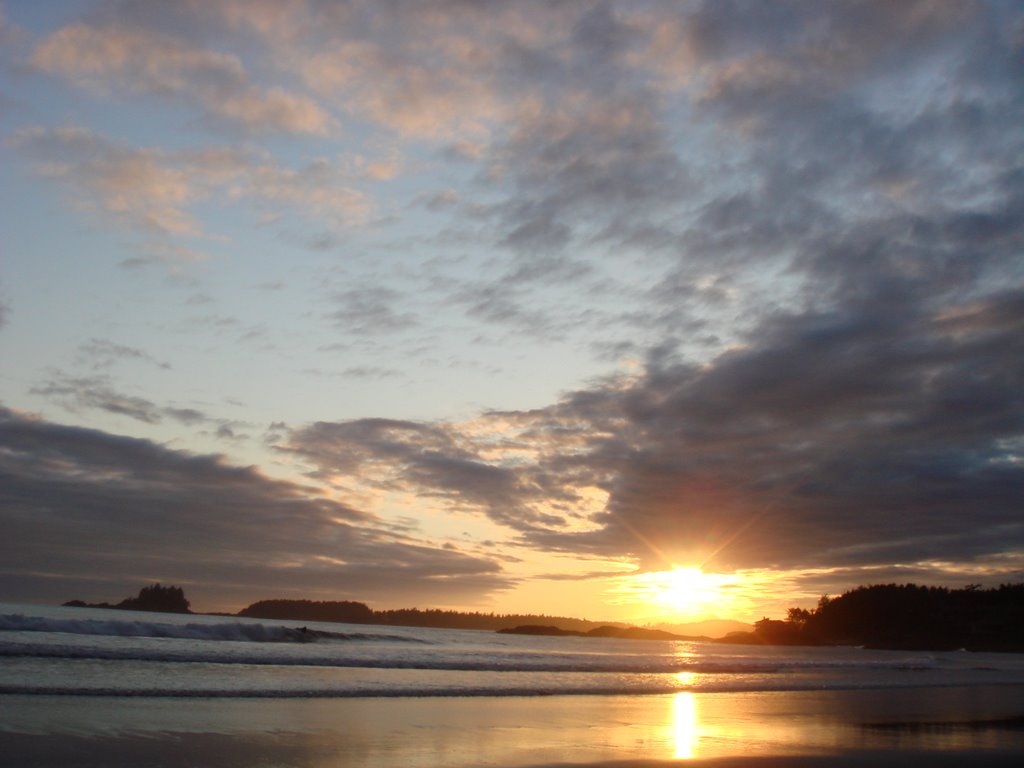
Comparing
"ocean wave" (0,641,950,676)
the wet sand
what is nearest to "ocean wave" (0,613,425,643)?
"ocean wave" (0,641,950,676)

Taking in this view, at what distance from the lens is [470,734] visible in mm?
15891

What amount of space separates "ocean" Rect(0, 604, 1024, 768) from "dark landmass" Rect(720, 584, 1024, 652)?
372 ft

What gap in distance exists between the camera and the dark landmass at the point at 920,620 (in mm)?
134875

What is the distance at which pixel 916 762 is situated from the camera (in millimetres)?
14586

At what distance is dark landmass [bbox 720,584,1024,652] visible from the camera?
443ft

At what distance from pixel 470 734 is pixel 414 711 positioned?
3.98m

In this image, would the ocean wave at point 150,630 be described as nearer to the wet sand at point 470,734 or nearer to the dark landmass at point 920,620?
the wet sand at point 470,734

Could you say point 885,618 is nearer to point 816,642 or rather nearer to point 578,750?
point 816,642

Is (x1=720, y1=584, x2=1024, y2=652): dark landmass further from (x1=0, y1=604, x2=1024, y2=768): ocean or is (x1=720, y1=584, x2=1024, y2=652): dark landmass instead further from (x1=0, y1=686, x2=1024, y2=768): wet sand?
(x1=0, y1=686, x2=1024, y2=768): wet sand

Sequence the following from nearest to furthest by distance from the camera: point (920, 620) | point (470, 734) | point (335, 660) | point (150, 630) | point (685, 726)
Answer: point (470, 734) < point (685, 726) < point (335, 660) < point (150, 630) < point (920, 620)

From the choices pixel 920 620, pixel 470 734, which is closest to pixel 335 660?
pixel 470 734

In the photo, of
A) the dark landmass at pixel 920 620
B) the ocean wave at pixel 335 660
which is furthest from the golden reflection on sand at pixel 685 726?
the dark landmass at pixel 920 620

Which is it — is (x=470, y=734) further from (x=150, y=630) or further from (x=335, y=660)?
(x=150, y=630)

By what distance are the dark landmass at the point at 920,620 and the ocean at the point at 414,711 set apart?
4467 inches
